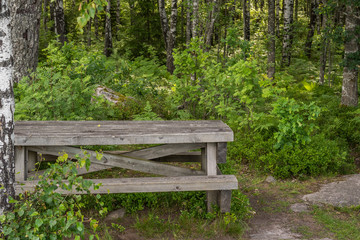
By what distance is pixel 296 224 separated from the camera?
16.8 ft

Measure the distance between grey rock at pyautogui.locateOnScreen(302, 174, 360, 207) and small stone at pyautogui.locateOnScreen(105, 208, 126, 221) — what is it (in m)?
2.87

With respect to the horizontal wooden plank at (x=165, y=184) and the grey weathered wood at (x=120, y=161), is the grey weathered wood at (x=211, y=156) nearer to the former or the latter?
the horizontal wooden plank at (x=165, y=184)

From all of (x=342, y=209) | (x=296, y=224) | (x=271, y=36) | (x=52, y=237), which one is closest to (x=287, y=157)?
(x=342, y=209)

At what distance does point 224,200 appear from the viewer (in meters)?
4.78

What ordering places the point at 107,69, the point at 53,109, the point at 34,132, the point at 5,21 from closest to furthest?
the point at 5,21
the point at 34,132
the point at 53,109
the point at 107,69

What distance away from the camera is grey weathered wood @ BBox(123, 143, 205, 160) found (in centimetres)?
489

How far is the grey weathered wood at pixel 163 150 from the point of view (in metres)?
4.89

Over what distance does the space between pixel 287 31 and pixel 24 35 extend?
12553 mm

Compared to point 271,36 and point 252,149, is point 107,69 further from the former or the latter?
point 271,36

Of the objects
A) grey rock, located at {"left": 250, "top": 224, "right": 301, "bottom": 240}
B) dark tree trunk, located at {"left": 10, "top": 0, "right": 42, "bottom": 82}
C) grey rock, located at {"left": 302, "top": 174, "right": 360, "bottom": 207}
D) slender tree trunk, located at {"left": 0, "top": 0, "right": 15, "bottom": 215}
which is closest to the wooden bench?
grey rock, located at {"left": 250, "top": 224, "right": 301, "bottom": 240}

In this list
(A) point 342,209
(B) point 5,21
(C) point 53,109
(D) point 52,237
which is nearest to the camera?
(D) point 52,237

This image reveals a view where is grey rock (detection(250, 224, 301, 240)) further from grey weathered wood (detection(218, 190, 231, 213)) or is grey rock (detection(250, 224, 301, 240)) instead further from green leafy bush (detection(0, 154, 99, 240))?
green leafy bush (detection(0, 154, 99, 240))

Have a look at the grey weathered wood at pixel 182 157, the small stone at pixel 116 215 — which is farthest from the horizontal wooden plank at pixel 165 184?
the grey weathered wood at pixel 182 157

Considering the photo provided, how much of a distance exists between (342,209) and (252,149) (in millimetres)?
2088
